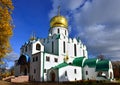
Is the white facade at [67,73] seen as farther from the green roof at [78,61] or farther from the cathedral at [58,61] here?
the green roof at [78,61]

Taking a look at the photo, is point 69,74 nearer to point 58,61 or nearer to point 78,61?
point 58,61

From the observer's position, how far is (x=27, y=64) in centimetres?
3669

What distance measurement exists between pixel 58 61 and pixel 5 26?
22.8 m

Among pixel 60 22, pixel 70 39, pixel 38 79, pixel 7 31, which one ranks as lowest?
pixel 38 79

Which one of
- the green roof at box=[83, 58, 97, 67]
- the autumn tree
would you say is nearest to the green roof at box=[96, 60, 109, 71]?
the green roof at box=[83, 58, 97, 67]

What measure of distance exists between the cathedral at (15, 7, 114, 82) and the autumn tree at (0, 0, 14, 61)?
Result: 58.7 ft

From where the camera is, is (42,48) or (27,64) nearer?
(27,64)

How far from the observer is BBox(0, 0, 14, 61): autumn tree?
51.5 ft

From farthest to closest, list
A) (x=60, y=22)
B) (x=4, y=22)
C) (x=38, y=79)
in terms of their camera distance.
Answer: (x=60, y=22), (x=38, y=79), (x=4, y=22)

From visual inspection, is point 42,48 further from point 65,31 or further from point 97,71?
point 97,71

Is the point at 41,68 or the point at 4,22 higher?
the point at 4,22

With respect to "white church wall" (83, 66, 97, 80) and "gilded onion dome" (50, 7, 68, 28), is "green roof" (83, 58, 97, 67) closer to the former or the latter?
"white church wall" (83, 66, 97, 80)

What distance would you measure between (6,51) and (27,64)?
2087cm

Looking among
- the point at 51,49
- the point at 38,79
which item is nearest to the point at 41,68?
the point at 38,79
